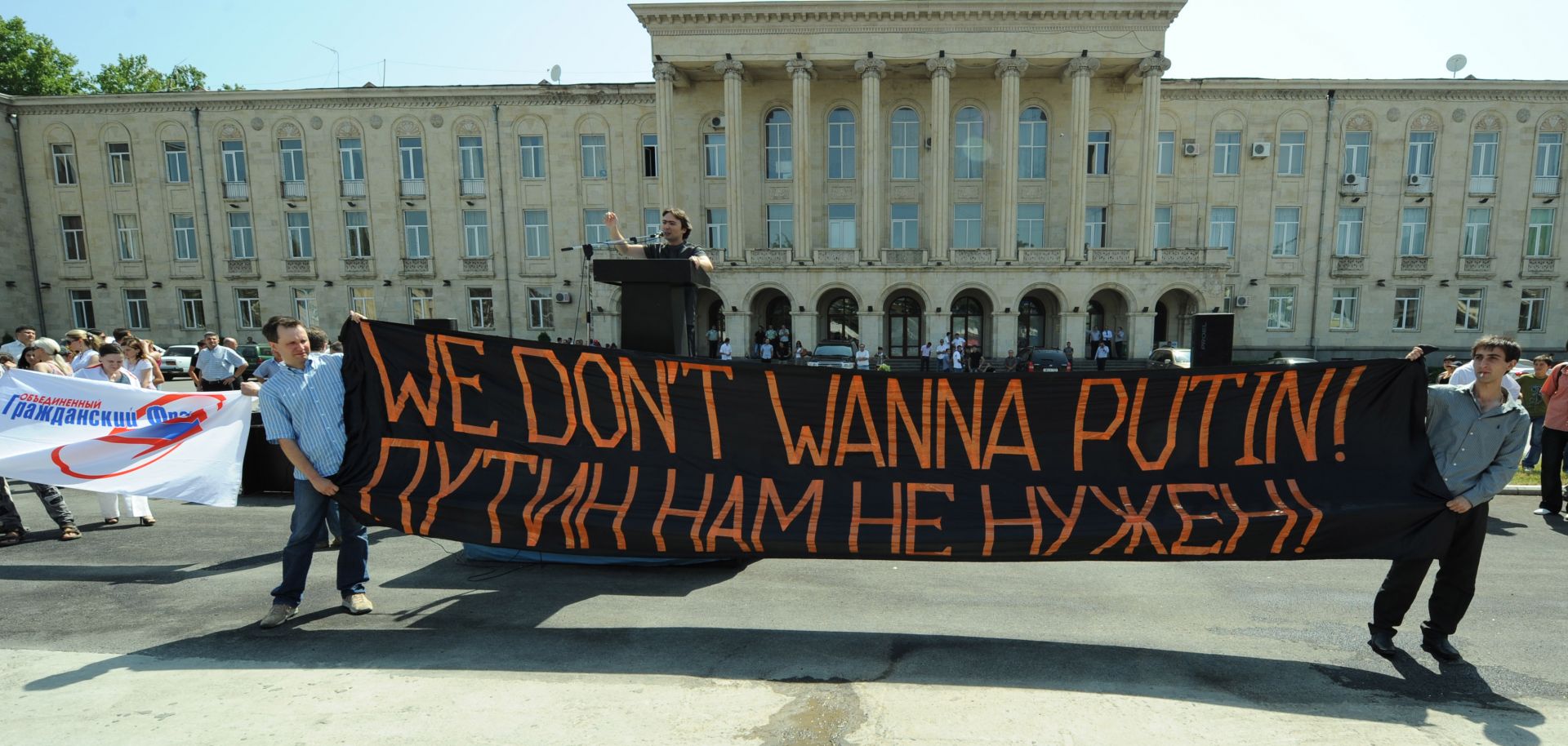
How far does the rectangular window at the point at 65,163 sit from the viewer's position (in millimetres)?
34781

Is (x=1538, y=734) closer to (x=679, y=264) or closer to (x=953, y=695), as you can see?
(x=953, y=695)

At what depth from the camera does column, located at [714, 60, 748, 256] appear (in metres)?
31.1

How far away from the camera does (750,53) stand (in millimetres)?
31047

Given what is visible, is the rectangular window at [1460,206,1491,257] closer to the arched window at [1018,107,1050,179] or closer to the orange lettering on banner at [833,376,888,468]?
the arched window at [1018,107,1050,179]

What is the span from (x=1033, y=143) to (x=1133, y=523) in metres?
32.7

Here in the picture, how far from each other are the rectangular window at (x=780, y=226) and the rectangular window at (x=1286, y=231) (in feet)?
78.3

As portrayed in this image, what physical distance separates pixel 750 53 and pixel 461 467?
3040 centimetres

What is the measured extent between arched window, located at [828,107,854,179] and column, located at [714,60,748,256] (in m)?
4.56

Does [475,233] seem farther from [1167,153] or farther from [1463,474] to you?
[1463,474]

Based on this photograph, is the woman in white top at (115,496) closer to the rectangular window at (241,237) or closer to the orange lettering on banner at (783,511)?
the orange lettering on banner at (783,511)

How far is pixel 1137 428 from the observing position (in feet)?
15.3

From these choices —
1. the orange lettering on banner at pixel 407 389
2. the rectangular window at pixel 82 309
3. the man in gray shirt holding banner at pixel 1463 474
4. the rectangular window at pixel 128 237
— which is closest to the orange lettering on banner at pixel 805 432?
the orange lettering on banner at pixel 407 389

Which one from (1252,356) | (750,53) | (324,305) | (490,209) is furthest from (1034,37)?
(324,305)

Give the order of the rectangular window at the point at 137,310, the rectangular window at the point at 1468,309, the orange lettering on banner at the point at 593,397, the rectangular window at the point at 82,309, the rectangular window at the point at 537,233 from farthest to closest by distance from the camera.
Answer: the rectangular window at the point at 82,309 → the rectangular window at the point at 137,310 → the rectangular window at the point at 537,233 → the rectangular window at the point at 1468,309 → the orange lettering on banner at the point at 593,397
